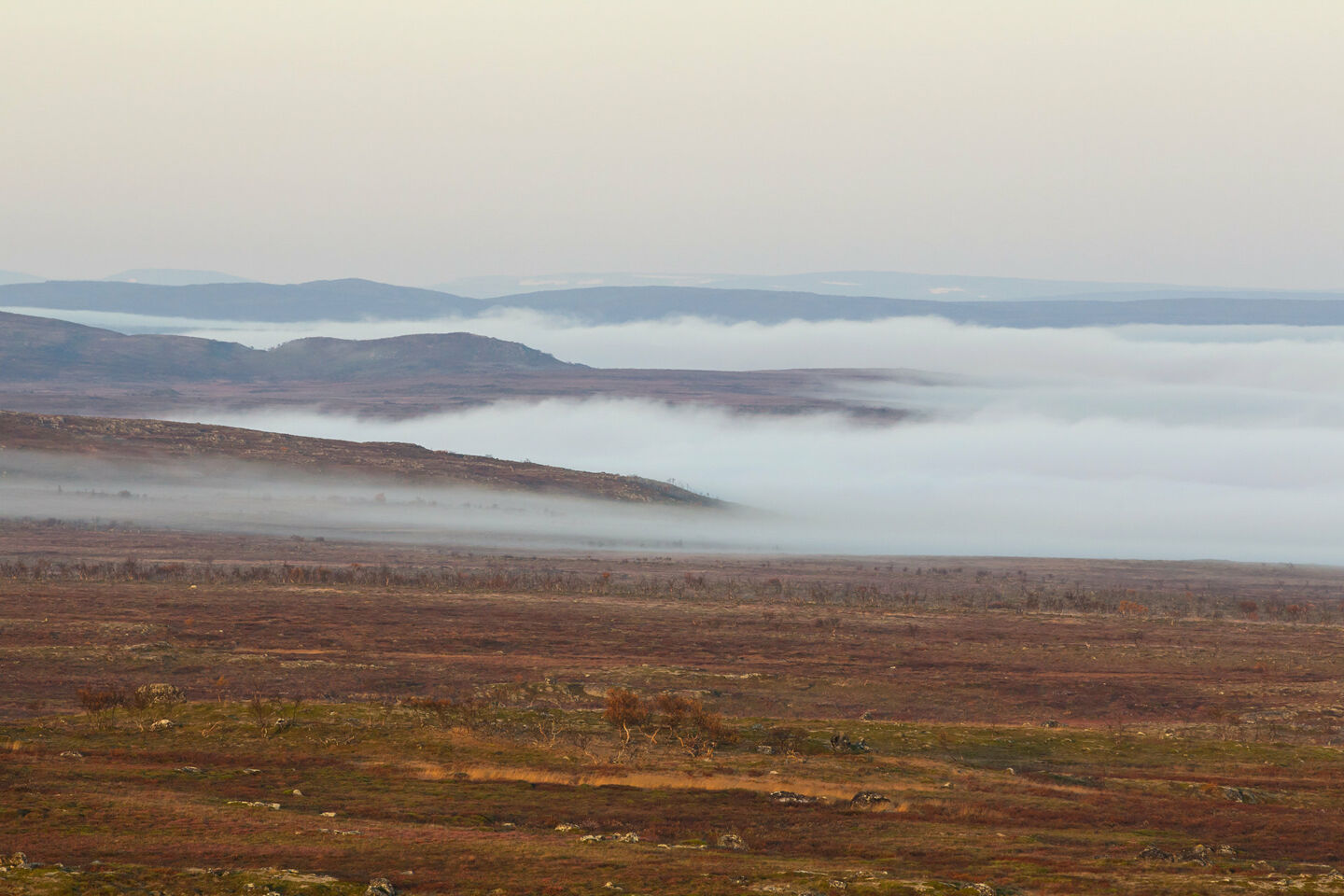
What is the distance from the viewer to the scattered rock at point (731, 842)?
2120 centimetres

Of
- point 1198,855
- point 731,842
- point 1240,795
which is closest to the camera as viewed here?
point 1198,855

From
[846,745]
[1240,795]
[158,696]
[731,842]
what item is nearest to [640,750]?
[846,745]

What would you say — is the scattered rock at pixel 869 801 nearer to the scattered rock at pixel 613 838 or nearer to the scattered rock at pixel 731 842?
the scattered rock at pixel 731 842

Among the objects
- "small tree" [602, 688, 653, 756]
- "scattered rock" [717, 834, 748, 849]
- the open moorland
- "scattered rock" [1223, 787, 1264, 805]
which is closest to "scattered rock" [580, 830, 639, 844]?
the open moorland

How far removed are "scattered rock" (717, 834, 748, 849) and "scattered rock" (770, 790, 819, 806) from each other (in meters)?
3.66

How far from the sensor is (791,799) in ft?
83.5

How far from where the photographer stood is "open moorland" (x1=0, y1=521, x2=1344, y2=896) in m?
19.1

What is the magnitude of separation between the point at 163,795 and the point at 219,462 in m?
182

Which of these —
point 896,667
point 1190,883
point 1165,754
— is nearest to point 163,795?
point 1190,883

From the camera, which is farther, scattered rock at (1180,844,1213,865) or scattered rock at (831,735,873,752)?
scattered rock at (831,735,873,752)

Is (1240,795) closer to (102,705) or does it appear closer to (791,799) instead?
(791,799)

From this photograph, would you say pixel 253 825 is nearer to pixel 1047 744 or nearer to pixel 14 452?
pixel 1047 744

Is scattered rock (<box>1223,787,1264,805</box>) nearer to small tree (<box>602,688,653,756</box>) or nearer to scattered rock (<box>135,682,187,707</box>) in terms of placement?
small tree (<box>602,688,653,756</box>)

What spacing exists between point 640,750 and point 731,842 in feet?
27.6
